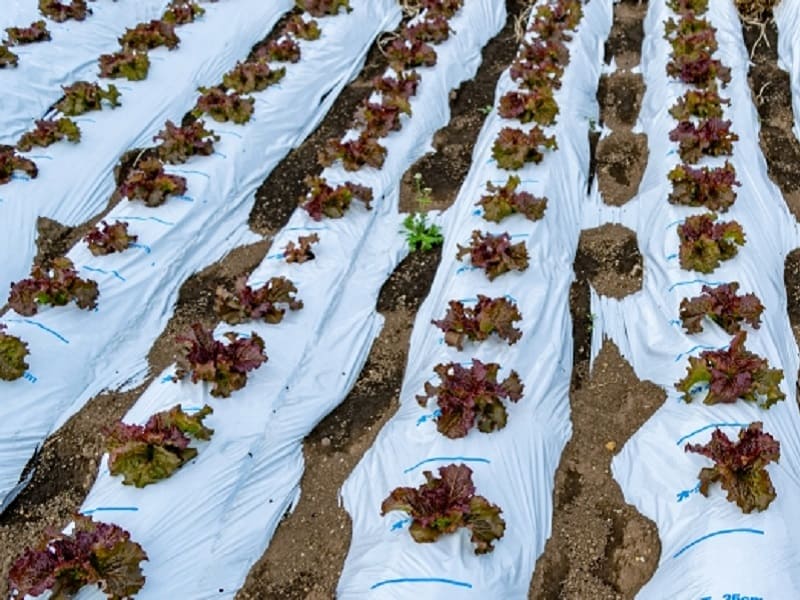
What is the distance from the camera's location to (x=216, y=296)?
6359mm

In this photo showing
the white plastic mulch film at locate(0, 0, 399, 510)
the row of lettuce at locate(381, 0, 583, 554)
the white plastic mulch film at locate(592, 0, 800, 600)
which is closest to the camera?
the white plastic mulch film at locate(592, 0, 800, 600)

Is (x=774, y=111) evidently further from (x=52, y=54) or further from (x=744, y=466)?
(x=52, y=54)

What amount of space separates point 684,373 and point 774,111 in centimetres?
510

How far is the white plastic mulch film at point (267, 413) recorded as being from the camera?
15.5 ft

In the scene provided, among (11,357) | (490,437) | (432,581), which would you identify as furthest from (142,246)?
(432,581)

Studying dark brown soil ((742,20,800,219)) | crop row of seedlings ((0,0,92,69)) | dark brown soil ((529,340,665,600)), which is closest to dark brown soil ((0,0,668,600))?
dark brown soil ((529,340,665,600))

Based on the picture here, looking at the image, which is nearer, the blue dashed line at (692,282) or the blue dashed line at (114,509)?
the blue dashed line at (114,509)

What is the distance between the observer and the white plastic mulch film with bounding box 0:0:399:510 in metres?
5.75

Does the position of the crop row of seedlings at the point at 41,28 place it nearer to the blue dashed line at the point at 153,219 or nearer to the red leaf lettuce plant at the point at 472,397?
the blue dashed line at the point at 153,219

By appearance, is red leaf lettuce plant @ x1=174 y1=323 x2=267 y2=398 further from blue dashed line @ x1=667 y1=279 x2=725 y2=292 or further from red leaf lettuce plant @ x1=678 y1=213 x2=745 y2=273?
red leaf lettuce plant @ x1=678 y1=213 x2=745 y2=273

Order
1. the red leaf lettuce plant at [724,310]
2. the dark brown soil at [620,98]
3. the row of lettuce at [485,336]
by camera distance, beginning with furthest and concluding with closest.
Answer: the dark brown soil at [620,98] < the red leaf lettuce plant at [724,310] < the row of lettuce at [485,336]

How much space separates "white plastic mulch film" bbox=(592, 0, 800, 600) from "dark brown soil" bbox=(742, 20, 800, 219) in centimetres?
30

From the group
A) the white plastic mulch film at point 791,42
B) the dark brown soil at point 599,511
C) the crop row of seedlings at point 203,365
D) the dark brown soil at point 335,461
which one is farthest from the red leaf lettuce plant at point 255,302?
the white plastic mulch film at point 791,42

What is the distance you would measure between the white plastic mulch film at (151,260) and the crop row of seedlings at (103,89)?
361mm
